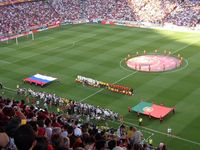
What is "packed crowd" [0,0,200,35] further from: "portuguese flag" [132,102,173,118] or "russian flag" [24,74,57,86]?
"portuguese flag" [132,102,173,118]

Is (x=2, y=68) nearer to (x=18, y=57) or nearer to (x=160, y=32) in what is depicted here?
(x=18, y=57)

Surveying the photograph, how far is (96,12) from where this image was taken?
284ft

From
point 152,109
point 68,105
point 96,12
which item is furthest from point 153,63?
point 96,12

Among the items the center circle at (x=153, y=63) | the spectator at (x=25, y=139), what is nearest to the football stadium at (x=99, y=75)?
the spectator at (x=25, y=139)

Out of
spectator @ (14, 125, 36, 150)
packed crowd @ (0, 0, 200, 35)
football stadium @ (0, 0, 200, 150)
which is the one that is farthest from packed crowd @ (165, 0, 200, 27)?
spectator @ (14, 125, 36, 150)

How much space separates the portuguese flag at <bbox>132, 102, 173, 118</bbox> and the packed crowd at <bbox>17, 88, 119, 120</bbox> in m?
2.41

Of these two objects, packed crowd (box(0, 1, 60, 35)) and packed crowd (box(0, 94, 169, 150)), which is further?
packed crowd (box(0, 1, 60, 35))

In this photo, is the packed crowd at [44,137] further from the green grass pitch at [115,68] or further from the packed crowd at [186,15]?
the packed crowd at [186,15]

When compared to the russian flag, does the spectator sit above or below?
above

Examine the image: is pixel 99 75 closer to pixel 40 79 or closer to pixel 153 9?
pixel 40 79

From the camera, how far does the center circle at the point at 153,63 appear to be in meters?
49.8

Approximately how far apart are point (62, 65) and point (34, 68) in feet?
13.0

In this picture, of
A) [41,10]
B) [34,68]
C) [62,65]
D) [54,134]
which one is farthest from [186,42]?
[54,134]

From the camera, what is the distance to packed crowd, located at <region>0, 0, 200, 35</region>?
77188mm
